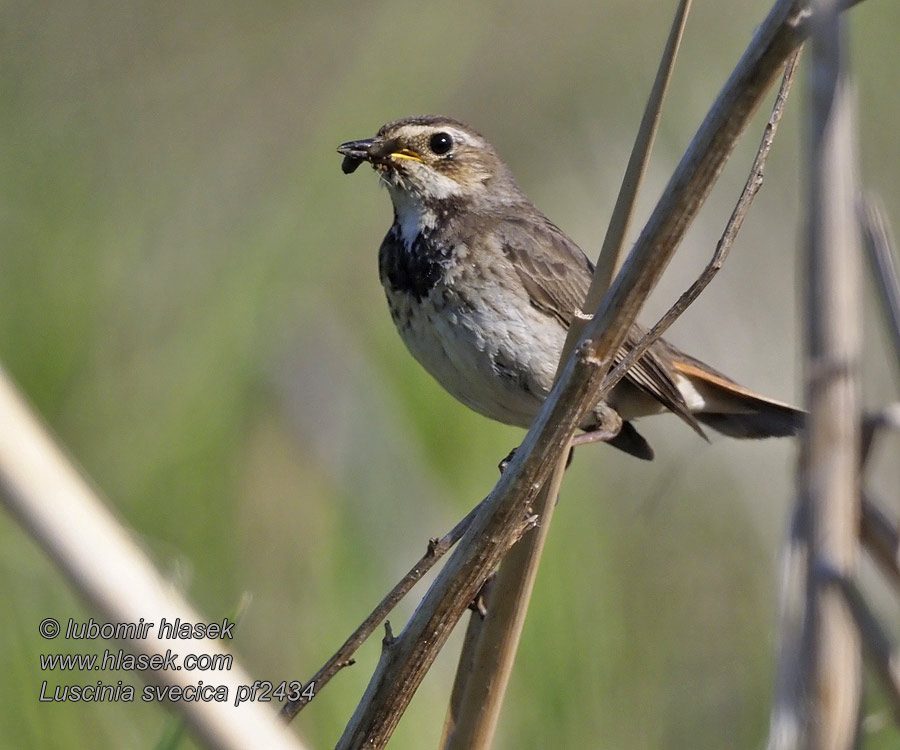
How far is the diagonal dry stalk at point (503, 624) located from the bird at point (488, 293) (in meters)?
1.16

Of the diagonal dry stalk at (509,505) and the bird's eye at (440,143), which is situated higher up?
the bird's eye at (440,143)

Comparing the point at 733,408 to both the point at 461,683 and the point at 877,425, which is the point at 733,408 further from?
the point at 461,683

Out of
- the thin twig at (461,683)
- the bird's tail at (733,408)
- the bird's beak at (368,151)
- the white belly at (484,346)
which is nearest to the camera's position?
the thin twig at (461,683)

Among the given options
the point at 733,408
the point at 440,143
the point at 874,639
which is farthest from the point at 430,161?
the point at 874,639

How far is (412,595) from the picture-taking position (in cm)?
350

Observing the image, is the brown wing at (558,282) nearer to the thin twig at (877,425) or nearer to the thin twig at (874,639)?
the thin twig at (877,425)

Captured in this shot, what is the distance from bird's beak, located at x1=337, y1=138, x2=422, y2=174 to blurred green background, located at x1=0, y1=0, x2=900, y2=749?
0.96 feet

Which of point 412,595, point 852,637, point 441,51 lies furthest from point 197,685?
point 441,51

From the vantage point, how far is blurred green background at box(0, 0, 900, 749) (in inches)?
126

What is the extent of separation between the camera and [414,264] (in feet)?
11.5

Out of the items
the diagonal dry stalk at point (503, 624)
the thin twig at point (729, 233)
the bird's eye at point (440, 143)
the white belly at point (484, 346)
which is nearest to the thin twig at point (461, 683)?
the diagonal dry stalk at point (503, 624)

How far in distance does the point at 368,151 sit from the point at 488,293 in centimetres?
55

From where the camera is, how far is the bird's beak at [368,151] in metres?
3.48

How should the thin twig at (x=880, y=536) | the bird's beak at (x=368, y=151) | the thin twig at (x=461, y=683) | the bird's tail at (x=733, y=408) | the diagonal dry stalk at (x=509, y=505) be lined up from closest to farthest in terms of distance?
1. the diagonal dry stalk at (x=509, y=505)
2. the thin twig at (x=880, y=536)
3. the thin twig at (x=461, y=683)
4. the bird's beak at (x=368, y=151)
5. the bird's tail at (x=733, y=408)
